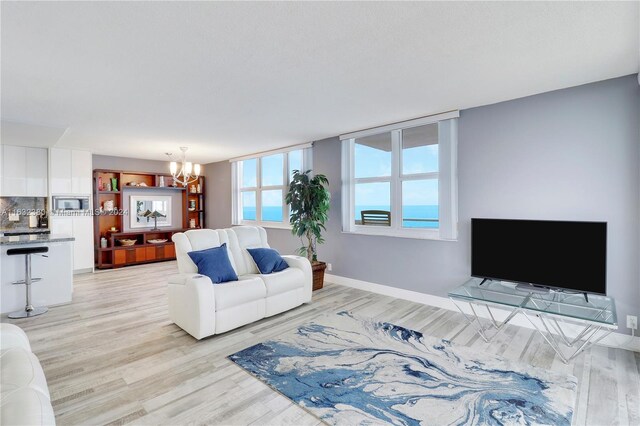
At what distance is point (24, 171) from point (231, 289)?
16.8 feet

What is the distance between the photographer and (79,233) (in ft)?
19.6

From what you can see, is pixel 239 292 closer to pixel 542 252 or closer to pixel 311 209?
pixel 311 209

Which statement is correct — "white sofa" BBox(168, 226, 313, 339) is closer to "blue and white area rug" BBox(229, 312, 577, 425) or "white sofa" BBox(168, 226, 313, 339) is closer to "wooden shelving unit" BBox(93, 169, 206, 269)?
"blue and white area rug" BBox(229, 312, 577, 425)

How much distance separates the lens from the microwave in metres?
5.68

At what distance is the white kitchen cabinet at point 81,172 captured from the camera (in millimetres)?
5918

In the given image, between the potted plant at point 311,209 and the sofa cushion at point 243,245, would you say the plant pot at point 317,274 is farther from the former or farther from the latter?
the sofa cushion at point 243,245

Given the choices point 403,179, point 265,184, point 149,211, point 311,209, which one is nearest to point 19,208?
point 149,211

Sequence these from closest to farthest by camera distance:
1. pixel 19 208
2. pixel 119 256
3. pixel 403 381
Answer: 1. pixel 403 381
2. pixel 19 208
3. pixel 119 256

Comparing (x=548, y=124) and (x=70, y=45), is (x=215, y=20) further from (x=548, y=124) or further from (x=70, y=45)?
(x=548, y=124)

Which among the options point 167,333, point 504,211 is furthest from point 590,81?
point 167,333

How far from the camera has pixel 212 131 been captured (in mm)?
4699

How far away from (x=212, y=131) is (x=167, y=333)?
2.95 meters

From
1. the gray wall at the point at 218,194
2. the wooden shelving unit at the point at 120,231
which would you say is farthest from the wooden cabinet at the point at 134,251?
the gray wall at the point at 218,194

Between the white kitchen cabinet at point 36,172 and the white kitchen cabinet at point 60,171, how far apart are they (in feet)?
0.42
